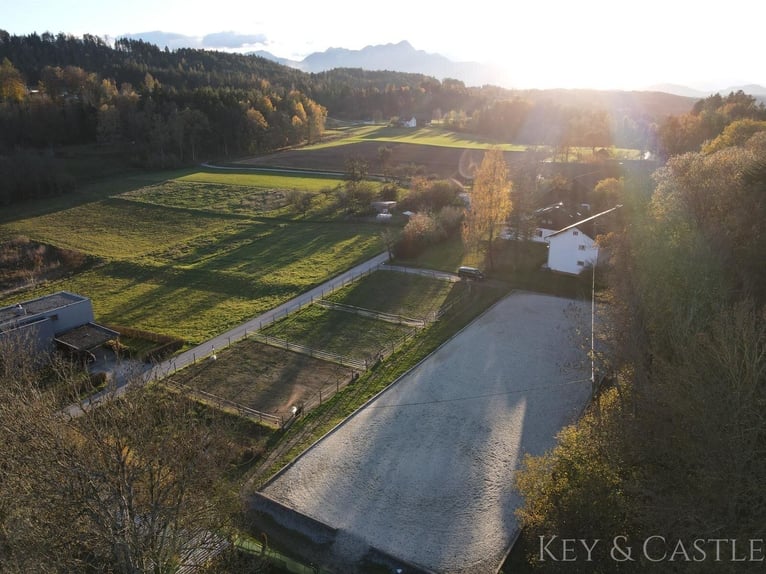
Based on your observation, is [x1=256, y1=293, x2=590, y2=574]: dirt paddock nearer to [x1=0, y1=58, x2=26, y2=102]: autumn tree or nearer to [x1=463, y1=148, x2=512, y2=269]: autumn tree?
[x1=463, y1=148, x2=512, y2=269]: autumn tree

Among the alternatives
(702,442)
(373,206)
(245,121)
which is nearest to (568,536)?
(702,442)

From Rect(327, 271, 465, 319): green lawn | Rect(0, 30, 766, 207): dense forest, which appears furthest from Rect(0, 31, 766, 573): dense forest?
Rect(0, 30, 766, 207): dense forest

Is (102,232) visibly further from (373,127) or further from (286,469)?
(373,127)

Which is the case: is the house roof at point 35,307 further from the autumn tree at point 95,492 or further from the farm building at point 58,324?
the autumn tree at point 95,492

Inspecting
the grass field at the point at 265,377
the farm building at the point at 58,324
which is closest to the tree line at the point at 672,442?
the grass field at the point at 265,377

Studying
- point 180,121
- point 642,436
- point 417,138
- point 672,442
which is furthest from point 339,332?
point 417,138
